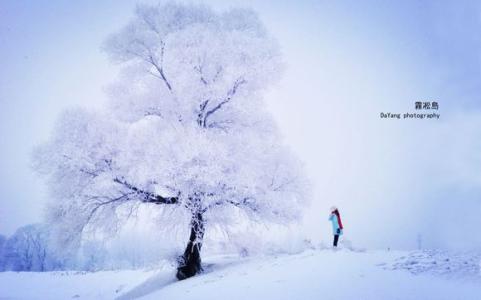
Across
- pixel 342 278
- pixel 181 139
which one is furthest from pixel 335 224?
pixel 181 139

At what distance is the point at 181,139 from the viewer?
10.5 meters

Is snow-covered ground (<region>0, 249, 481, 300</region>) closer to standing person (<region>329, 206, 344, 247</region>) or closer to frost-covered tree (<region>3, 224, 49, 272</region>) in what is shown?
standing person (<region>329, 206, 344, 247</region>)

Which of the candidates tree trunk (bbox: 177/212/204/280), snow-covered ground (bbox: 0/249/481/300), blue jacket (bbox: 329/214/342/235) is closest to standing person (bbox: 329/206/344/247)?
blue jacket (bbox: 329/214/342/235)

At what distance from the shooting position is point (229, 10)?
1330cm

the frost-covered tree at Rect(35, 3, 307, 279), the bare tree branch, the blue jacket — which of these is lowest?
the blue jacket

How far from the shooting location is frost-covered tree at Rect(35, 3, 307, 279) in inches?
414

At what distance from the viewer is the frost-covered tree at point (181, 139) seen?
1052 cm

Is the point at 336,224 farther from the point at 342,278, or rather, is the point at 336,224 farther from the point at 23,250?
the point at 23,250

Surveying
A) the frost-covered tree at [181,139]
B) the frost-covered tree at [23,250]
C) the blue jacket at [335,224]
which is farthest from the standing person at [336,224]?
the frost-covered tree at [23,250]

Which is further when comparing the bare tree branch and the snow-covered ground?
the bare tree branch

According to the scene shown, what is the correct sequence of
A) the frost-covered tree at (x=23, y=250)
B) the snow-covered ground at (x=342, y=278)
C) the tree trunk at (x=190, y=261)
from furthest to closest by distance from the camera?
the frost-covered tree at (x=23, y=250)
the tree trunk at (x=190, y=261)
the snow-covered ground at (x=342, y=278)

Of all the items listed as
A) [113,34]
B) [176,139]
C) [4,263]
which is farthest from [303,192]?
[4,263]

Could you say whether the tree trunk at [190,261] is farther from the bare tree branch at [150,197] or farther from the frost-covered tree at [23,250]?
the frost-covered tree at [23,250]

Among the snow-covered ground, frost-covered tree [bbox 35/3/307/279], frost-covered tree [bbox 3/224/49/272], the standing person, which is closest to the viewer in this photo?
the snow-covered ground
